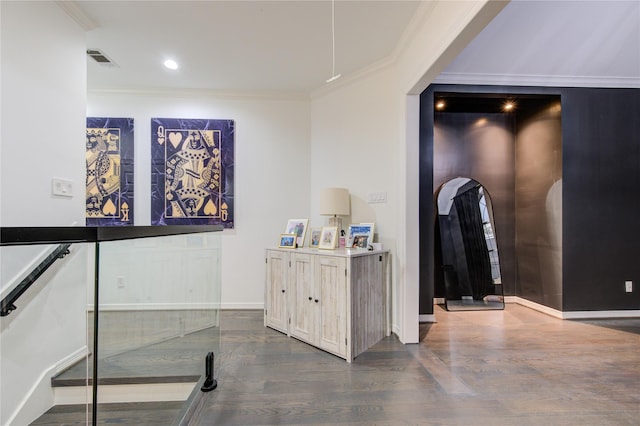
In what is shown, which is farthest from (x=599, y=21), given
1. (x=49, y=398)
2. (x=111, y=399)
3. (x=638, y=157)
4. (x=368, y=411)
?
(x=49, y=398)

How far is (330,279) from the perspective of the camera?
8.25 feet

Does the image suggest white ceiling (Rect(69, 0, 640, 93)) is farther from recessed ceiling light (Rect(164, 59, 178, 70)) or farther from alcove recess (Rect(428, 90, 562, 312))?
alcove recess (Rect(428, 90, 562, 312))

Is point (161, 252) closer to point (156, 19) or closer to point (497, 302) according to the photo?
point (156, 19)

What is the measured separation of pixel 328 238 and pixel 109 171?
2.90m

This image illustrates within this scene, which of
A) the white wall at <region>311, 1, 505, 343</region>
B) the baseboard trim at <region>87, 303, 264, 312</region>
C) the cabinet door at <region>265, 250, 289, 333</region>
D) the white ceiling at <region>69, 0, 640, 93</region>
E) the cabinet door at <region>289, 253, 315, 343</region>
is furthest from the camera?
the cabinet door at <region>265, 250, 289, 333</region>

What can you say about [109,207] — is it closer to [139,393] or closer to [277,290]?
[277,290]

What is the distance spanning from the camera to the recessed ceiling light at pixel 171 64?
3016mm

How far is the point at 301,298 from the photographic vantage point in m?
2.76

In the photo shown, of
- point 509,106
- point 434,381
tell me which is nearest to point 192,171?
point 434,381

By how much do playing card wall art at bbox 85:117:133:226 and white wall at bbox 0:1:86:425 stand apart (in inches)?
49.9

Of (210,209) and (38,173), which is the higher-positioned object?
(38,173)

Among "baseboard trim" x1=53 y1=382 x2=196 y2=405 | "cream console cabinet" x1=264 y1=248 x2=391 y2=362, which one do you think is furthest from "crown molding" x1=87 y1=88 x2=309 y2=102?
"baseboard trim" x1=53 y1=382 x2=196 y2=405

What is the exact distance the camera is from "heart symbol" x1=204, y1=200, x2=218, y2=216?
366 cm

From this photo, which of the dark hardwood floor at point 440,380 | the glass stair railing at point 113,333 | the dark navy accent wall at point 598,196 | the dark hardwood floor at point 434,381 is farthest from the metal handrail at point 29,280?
the dark navy accent wall at point 598,196
